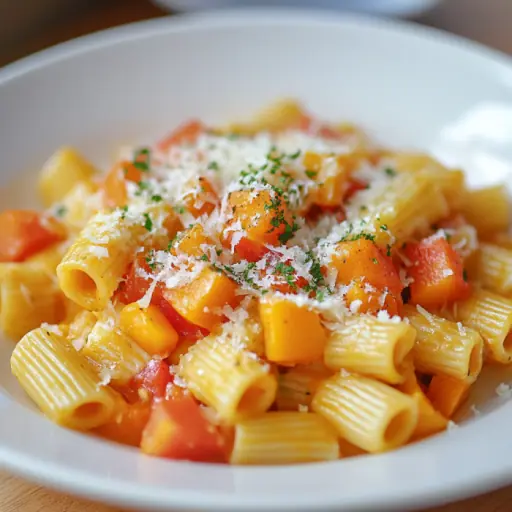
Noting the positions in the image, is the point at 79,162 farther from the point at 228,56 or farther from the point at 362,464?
the point at 362,464

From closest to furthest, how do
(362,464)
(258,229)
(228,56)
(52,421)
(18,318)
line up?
1. (362,464)
2. (52,421)
3. (258,229)
4. (18,318)
5. (228,56)

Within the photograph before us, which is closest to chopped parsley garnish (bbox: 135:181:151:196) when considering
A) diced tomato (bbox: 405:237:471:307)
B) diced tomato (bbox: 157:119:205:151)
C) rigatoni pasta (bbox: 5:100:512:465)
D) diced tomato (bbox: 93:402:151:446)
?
rigatoni pasta (bbox: 5:100:512:465)

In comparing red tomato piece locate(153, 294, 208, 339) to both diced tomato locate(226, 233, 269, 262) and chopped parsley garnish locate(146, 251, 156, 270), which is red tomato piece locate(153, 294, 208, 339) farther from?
diced tomato locate(226, 233, 269, 262)

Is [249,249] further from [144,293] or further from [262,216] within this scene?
[144,293]

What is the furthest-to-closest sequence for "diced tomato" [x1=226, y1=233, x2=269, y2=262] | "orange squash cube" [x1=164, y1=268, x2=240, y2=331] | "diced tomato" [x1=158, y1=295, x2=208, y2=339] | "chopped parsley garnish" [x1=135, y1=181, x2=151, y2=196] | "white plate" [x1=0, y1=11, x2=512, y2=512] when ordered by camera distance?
"white plate" [x1=0, y1=11, x2=512, y2=512] < "chopped parsley garnish" [x1=135, y1=181, x2=151, y2=196] < "diced tomato" [x1=226, y1=233, x2=269, y2=262] < "diced tomato" [x1=158, y1=295, x2=208, y2=339] < "orange squash cube" [x1=164, y1=268, x2=240, y2=331]

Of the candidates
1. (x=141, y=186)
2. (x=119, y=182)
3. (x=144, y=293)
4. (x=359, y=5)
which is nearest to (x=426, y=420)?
(x=144, y=293)

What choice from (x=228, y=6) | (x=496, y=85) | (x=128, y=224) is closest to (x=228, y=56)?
(x=228, y=6)

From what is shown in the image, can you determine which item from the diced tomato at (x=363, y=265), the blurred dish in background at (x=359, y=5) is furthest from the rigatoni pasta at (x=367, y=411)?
the blurred dish in background at (x=359, y=5)

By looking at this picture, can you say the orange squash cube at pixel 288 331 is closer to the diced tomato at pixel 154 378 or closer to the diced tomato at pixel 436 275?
the diced tomato at pixel 154 378
